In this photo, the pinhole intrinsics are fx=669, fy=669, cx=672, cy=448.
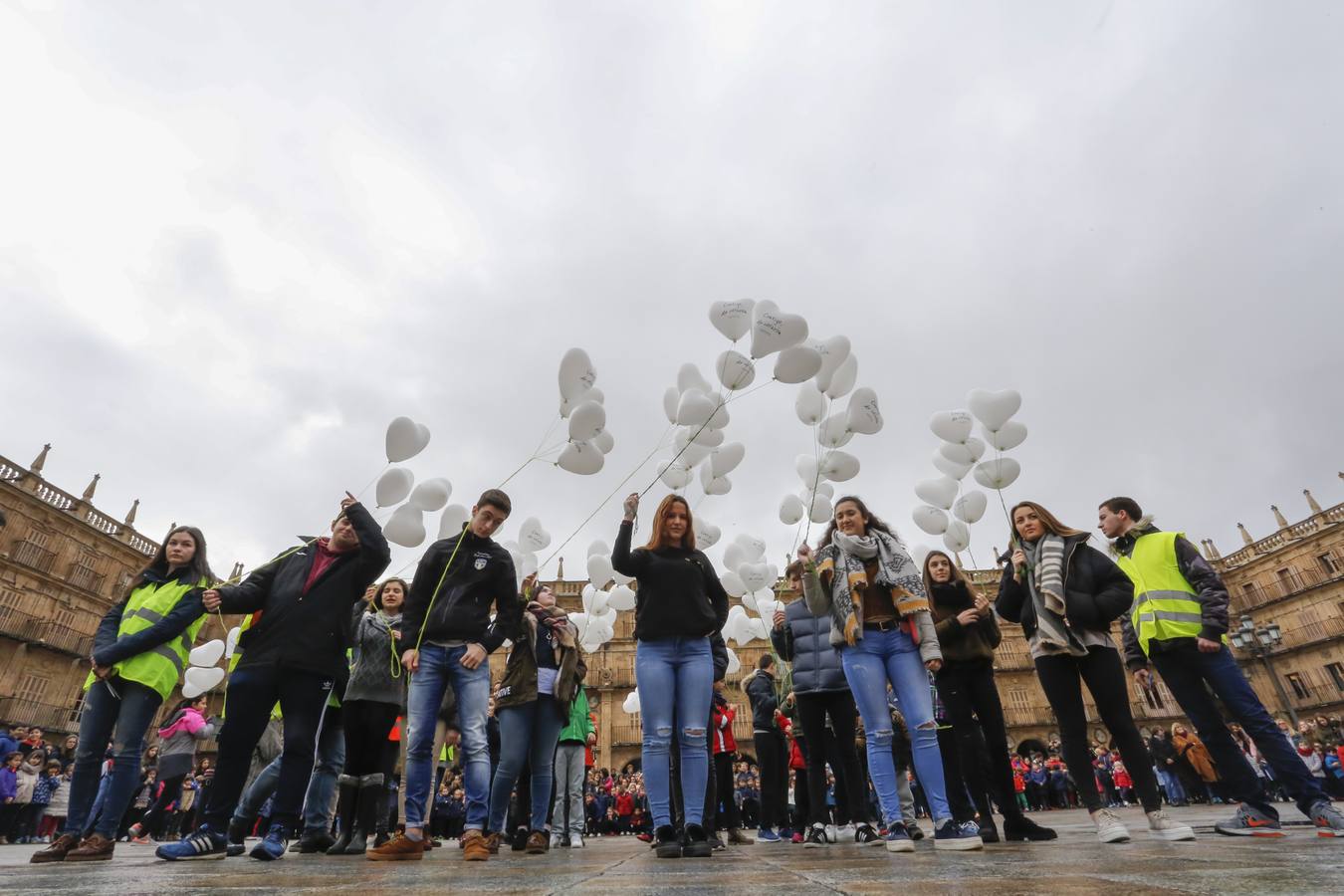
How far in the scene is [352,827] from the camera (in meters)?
3.52

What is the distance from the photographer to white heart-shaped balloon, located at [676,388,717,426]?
19.4 ft

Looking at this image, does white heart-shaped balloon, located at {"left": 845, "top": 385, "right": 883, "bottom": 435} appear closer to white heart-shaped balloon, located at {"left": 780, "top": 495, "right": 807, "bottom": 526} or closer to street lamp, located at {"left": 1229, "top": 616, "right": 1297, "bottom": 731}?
white heart-shaped balloon, located at {"left": 780, "top": 495, "right": 807, "bottom": 526}

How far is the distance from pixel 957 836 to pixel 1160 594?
1.66 m

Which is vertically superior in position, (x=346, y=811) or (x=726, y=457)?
(x=726, y=457)

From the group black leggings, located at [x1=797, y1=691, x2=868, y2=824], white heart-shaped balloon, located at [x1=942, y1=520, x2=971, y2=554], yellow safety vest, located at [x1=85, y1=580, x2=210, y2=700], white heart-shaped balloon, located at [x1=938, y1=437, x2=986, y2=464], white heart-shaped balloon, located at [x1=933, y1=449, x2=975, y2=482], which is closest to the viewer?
yellow safety vest, located at [x1=85, y1=580, x2=210, y2=700]

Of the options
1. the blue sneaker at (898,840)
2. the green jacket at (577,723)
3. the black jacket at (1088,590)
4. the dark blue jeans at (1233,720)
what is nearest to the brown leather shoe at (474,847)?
the blue sneaker at (898,840)

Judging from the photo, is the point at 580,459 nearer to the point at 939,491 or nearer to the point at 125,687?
the point at 125,687

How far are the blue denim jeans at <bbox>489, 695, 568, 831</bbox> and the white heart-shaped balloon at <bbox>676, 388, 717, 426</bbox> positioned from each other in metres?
2.80

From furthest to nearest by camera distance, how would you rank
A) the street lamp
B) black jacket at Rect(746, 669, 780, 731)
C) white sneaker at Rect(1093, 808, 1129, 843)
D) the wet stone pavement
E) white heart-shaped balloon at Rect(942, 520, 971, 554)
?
1. the street lamp
2. white heart-shaped balloon at Rect(942, 520, 971, 554)
3. black jacket at Rect(746, 669, 780, 731)
4. white sneaker at Rect(1093, 808, 1129, 843)
5. the wet stone pavement

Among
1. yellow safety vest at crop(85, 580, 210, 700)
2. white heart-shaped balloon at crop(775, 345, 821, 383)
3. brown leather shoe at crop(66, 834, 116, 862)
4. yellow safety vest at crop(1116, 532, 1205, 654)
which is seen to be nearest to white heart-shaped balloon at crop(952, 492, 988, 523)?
white heart-shaped balloon at crop(775, 345, 821, 383)

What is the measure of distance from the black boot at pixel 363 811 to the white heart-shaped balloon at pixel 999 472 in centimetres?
617

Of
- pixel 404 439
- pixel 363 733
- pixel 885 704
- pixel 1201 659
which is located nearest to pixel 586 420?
pixel 404 439

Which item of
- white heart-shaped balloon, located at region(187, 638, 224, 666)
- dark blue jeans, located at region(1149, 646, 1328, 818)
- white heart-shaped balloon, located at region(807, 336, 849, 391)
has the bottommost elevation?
dark blue jeans, located at region(1149, 646, 1328, 818)

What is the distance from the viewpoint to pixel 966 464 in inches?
277
